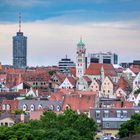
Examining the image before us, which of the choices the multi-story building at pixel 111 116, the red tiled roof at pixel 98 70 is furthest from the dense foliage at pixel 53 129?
the red tiled roof at pixel 98 70

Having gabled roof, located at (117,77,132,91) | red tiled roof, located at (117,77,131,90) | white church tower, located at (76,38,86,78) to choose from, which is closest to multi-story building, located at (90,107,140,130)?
gabled roof, located at (117,77,132,91)

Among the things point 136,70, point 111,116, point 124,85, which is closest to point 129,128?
point 111,116

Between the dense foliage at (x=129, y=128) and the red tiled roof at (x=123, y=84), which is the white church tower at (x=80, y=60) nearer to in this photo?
the red tiled roof at (x=123, y=84)

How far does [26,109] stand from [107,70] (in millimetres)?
59649

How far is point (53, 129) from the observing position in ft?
162

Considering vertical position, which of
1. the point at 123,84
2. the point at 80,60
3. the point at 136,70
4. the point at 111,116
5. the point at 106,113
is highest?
the point at 80,60

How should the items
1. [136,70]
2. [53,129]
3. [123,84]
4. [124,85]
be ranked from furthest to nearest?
[136,70] < [123,84] < [124,85] < [53,129]

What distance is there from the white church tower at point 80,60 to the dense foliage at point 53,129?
86.7 m

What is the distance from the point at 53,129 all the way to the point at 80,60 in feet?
332

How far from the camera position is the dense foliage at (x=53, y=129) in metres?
47.2

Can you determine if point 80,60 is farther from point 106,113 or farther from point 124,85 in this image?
point 106,113

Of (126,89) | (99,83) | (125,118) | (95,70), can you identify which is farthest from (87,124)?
(95,70)

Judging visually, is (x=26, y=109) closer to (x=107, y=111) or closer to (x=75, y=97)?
(x=75, y=97)

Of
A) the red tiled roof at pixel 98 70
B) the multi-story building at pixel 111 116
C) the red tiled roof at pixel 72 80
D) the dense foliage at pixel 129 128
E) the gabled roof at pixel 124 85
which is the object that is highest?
the red tiled roof at pixel 98 70
